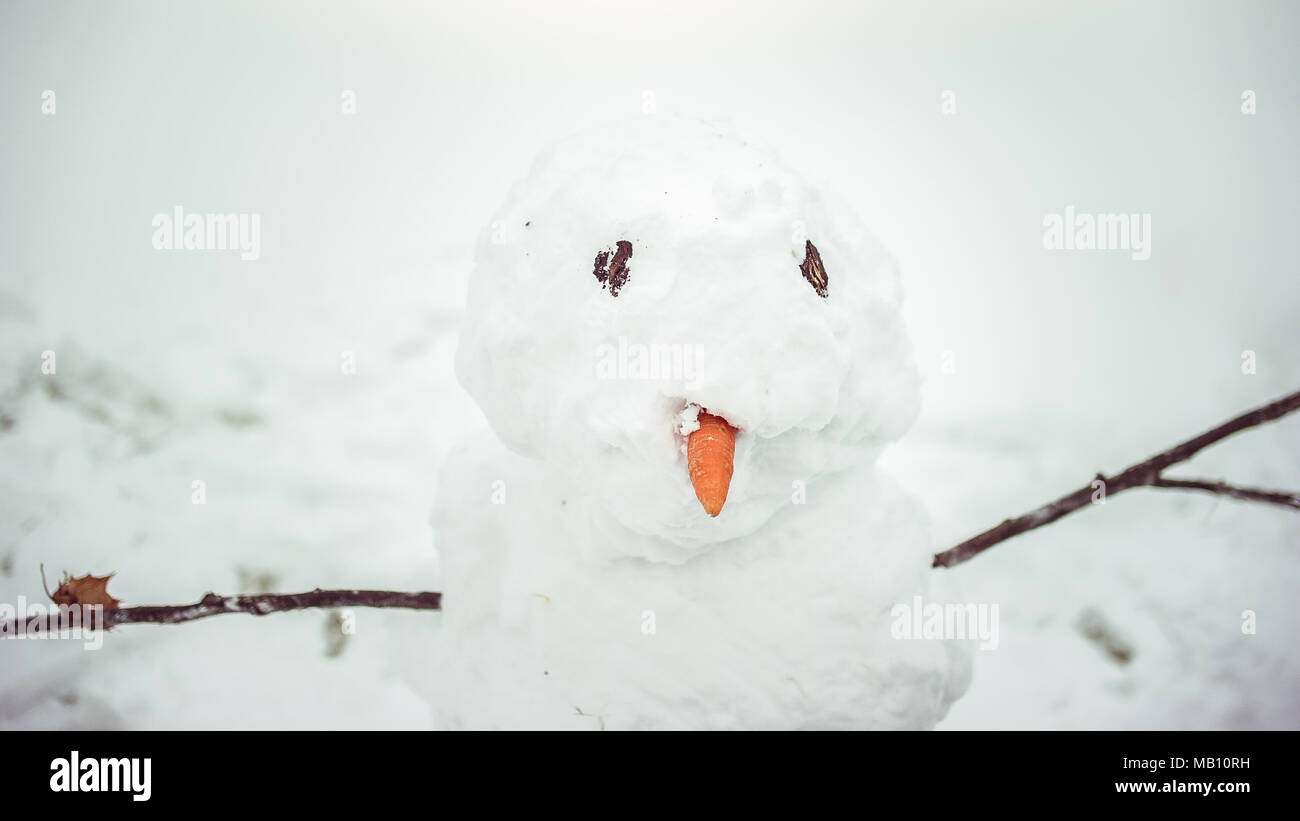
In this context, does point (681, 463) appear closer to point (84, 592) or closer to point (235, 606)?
point (235, 606)

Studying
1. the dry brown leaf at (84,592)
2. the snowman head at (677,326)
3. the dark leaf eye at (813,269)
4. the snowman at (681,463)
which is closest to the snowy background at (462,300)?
the dry brown leaf at (84,592)

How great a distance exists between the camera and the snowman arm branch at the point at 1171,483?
90 cm

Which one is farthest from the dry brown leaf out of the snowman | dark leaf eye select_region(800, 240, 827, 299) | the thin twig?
dark leaf eye select_region(800, 240, 827, 299)

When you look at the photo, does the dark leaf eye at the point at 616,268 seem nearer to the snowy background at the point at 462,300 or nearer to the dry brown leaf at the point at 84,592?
the snowy background at the point at 462,300

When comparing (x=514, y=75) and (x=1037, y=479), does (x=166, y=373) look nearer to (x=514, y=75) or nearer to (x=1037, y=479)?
(x=514, y=75)

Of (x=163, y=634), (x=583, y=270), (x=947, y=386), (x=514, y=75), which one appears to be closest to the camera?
(x=583, y=270)

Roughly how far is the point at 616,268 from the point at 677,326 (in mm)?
95

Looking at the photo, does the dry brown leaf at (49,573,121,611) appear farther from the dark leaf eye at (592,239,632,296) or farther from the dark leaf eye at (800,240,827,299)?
the dark leaf eye at (800,240,827,299)

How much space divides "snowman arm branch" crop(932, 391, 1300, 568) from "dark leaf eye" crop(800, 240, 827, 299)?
48cm
